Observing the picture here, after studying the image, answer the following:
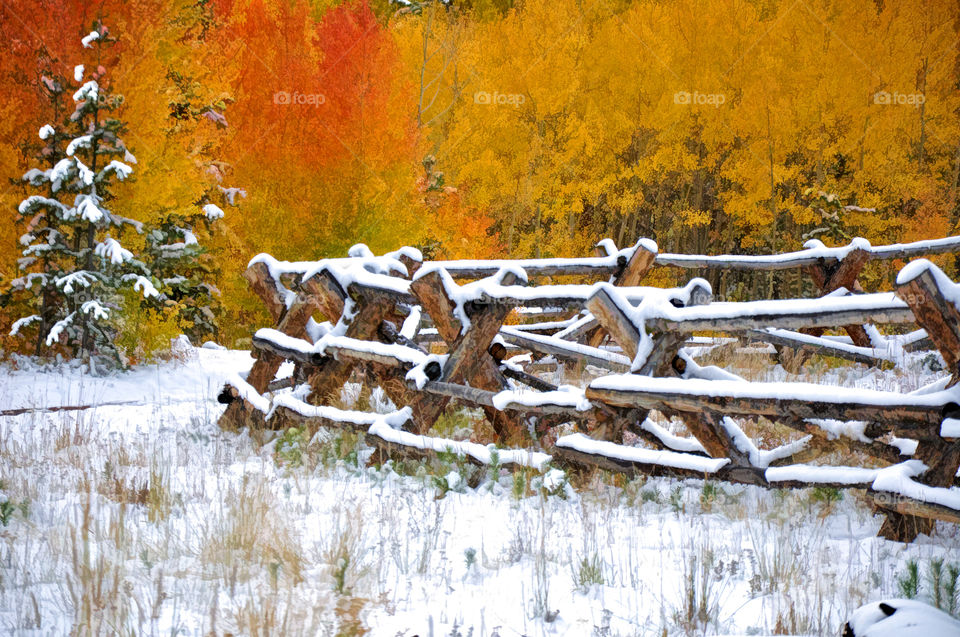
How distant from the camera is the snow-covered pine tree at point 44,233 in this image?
1088 centimetres

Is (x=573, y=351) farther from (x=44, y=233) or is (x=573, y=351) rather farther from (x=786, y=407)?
(x=44, y=233)

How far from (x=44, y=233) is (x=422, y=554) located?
10.2 meters

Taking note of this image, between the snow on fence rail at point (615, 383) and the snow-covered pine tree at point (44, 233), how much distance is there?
5.21m

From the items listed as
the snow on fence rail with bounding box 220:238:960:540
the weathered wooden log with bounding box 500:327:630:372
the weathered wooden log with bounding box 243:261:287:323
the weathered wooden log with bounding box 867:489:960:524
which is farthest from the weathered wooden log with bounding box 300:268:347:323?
the weathered wooden log with bounding box 867:489:960:524

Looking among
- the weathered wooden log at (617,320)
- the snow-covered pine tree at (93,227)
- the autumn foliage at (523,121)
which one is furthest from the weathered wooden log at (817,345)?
the autumn foliage at (523,121)

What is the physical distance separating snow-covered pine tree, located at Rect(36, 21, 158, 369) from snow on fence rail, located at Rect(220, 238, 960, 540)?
182 inches

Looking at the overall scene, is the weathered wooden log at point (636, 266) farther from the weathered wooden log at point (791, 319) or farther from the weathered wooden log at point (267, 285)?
the weathered wooden log at point (791, 319)

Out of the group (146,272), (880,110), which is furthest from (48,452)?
(880,110)

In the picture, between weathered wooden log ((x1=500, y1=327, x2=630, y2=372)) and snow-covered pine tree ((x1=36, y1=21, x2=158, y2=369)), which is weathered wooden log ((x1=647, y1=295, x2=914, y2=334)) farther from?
snow-covered pine tree ((x1=36, y1=21, x2=158, y2=369))

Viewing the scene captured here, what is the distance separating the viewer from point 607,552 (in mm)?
3670

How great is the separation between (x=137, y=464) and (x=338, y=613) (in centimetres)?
279

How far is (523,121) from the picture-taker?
70.9ft

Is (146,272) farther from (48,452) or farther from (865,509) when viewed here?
(865,509)

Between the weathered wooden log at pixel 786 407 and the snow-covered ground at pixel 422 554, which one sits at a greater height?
the weathered wooden log at pixel 786 407
